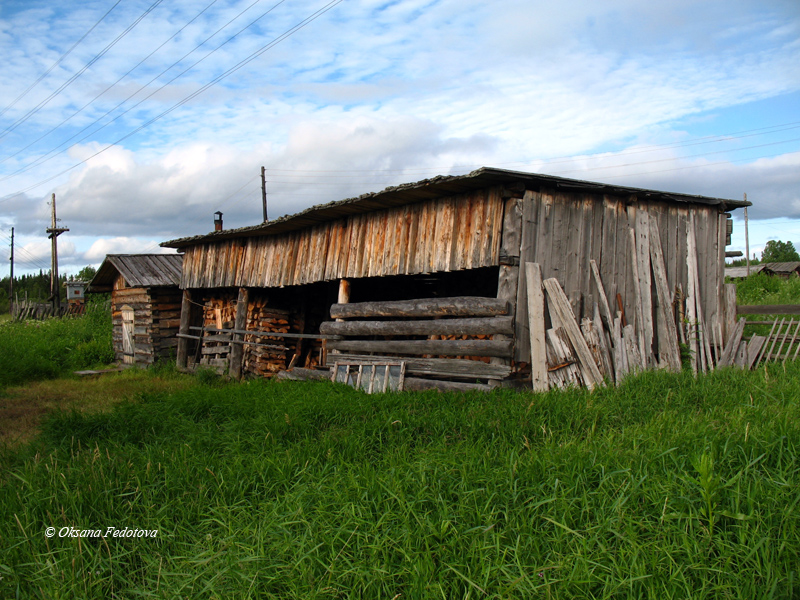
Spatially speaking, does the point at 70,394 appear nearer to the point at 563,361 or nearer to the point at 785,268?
the point at 563,361

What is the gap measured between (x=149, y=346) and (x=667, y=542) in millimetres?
14946

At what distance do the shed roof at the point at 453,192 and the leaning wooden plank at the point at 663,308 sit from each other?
2.31 feet

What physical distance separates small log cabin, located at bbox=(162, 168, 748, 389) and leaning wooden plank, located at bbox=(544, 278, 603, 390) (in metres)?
0.08

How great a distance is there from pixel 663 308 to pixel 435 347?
11.4 feet

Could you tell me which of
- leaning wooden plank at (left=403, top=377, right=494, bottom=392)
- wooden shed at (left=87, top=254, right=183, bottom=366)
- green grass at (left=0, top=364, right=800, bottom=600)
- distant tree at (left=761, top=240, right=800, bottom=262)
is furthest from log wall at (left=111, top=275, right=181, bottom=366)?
distant tree at (left=761, top=240, right=800, bottom=262)

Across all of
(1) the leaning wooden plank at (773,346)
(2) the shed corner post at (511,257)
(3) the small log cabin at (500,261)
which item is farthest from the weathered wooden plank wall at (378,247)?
(1) the leaning wooden plank at (773,346)

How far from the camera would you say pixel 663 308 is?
7953 millimetres

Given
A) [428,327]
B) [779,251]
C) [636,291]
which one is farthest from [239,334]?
[779,251]

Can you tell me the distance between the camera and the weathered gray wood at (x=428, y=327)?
666cm

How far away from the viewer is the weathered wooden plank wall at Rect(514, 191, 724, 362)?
A: 6781mm

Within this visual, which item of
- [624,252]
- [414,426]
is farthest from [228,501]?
[624,252]

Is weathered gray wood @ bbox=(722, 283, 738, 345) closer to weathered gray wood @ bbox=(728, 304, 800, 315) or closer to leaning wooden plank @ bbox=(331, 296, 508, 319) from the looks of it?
weathered gray wood @ bbox=(728, 304, 800, 315)

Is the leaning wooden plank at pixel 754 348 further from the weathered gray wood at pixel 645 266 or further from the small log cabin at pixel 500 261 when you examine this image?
the weathered gray wood at pixel 645 266

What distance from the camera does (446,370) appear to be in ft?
24.1
